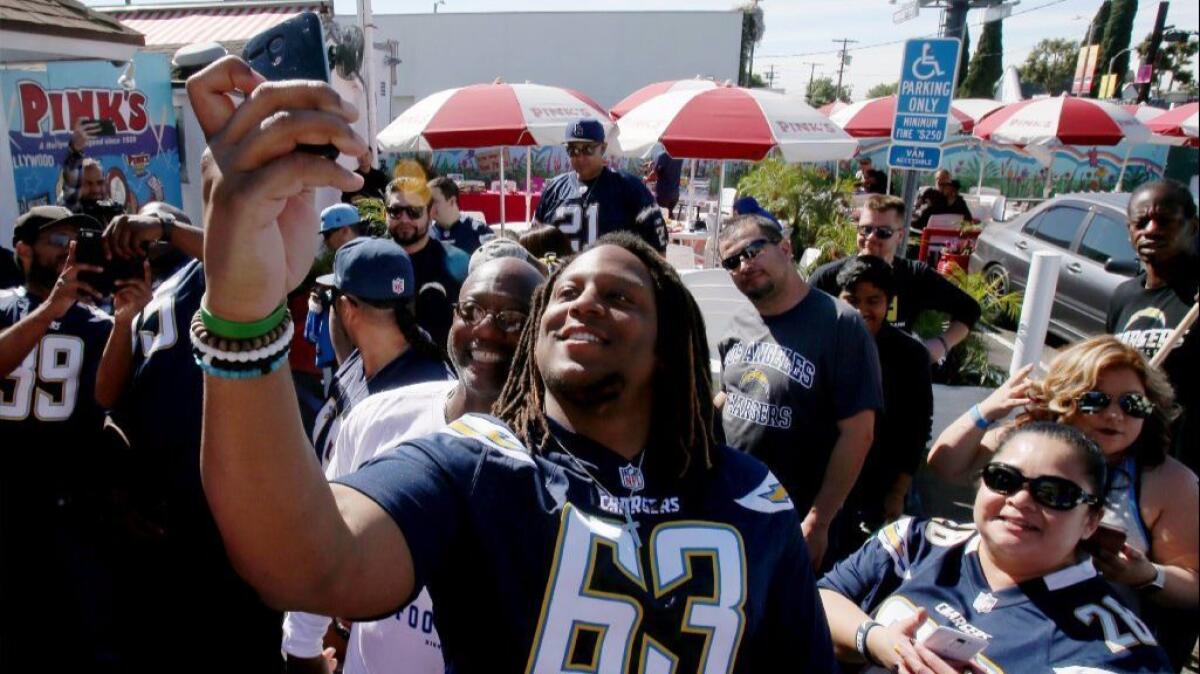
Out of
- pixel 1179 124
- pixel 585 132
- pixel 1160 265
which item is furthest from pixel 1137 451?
pixel 1179 124

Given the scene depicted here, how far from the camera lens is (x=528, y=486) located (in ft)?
4.10

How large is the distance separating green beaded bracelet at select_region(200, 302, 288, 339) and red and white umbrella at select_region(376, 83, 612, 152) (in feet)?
22.5

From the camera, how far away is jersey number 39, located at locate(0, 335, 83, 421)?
9.33ft

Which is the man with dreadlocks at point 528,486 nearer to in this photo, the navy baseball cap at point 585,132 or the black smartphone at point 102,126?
the navy baseball cap at point 585,132

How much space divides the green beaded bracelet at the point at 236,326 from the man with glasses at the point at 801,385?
228cm

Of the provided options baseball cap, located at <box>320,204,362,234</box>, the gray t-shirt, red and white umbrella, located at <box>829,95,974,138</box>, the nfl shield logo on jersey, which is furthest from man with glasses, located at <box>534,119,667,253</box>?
red and white umbrella, located at <box>829,95,974,138</box>

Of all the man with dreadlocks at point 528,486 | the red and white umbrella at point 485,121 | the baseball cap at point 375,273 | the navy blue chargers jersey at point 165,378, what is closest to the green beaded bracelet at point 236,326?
the man with dreadlocks at point 528,486

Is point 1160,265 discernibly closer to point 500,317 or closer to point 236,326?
point 500,317

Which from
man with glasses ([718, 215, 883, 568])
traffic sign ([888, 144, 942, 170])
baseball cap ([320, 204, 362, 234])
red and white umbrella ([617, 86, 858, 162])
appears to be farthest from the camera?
red and white umbrella ([617, 86, 858, 162])

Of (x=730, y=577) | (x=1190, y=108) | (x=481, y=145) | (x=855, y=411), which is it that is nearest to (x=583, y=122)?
(x=481, y=145)

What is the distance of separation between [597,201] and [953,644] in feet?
14.1

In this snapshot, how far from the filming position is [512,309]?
218 centimetres

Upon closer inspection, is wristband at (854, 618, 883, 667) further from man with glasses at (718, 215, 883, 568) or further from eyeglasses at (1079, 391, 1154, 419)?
eyeglasses at (1079, 391, 1154, 419)

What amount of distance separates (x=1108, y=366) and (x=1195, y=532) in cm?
53
